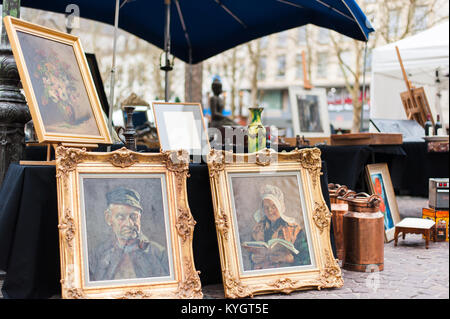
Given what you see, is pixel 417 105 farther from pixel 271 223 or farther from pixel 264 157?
pixel 271 223

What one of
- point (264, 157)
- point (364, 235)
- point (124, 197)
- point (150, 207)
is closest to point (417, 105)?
point (364, 235)

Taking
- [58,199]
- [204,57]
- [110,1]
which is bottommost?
[58,199]

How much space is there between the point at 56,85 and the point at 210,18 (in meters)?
3.59

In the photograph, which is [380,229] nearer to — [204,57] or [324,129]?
[324,129]

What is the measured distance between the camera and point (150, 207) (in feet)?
9.26

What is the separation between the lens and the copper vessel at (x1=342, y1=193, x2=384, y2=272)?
352cm

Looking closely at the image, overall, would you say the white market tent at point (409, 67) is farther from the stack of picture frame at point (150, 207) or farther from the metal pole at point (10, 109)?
the metal pole at point (10, 109)

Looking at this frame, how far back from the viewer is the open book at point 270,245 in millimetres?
2971

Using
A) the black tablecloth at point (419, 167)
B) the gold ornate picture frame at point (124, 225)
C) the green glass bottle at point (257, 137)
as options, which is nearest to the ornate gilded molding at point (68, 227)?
the gold ornate picture frame at point (124, 225)

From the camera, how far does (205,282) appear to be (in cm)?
320

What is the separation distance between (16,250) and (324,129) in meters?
4.49

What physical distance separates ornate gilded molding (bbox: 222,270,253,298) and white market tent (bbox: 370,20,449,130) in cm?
696

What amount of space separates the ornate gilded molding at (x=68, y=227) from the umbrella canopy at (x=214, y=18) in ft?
11.2
